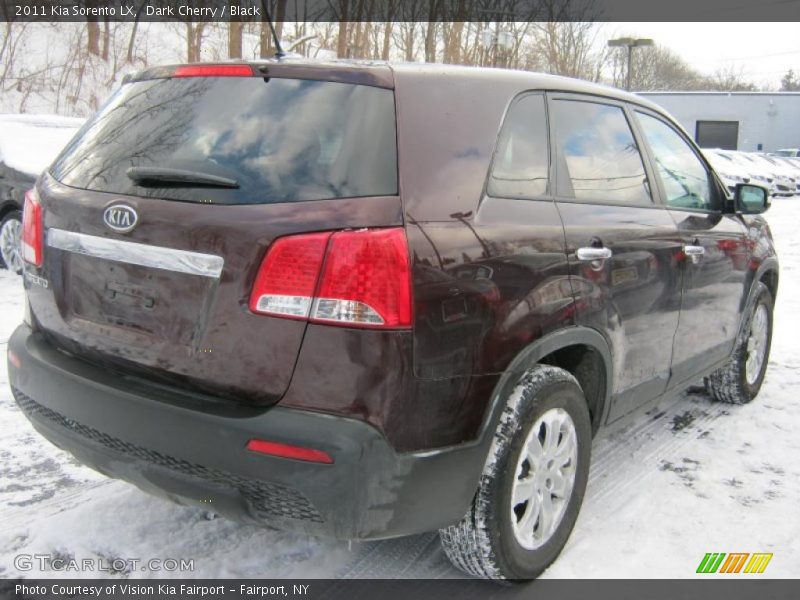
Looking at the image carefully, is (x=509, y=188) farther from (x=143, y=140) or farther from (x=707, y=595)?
(x=707, y=595)

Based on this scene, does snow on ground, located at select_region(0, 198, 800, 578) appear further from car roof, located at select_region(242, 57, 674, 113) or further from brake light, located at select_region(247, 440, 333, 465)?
car roof, located at select_region(242, 57, 674, 113)

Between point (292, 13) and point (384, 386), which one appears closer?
point (384, 386)

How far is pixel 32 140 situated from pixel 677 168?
7.19 metres

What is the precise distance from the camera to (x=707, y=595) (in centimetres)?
262

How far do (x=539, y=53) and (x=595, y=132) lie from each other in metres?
33.2

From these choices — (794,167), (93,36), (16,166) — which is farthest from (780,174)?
(16,166)

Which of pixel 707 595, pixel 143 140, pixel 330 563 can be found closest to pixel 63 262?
pixel 143 140

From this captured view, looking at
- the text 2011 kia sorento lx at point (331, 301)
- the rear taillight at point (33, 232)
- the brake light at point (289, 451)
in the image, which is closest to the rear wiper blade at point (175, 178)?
the text 2011 kia sorento lx at point (331, 301)

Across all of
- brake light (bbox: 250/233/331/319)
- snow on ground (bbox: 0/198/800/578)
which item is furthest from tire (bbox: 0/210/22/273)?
brake light (bbox: 250/233/331/319)

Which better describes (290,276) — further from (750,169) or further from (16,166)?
(750,169)

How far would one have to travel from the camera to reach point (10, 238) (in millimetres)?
7559

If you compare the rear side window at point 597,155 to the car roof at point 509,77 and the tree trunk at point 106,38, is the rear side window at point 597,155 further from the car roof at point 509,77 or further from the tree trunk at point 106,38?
the tree trunk at point 106,38

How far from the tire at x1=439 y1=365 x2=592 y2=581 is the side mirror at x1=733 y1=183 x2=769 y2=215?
1878 mm

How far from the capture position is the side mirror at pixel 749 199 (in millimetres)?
3920
